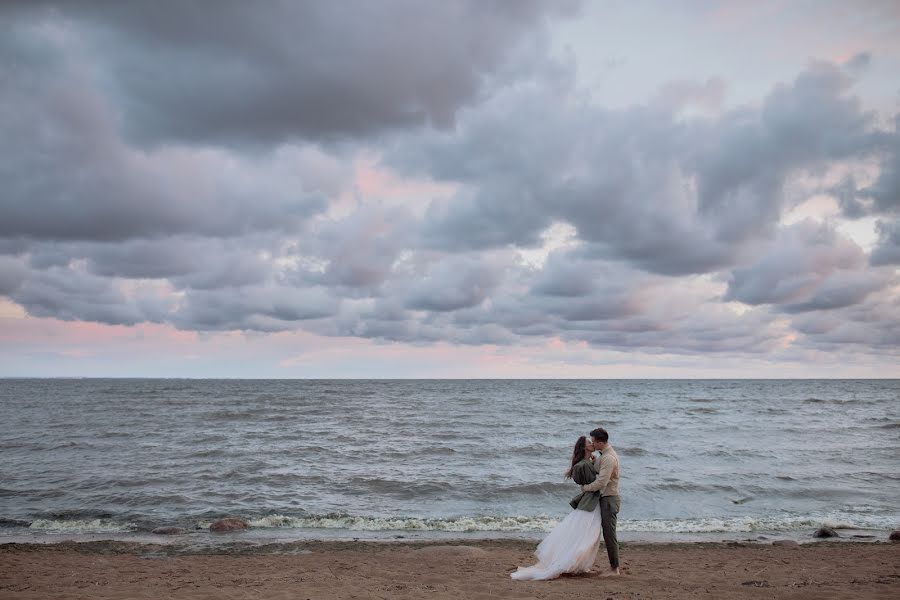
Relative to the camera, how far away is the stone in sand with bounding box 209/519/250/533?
1494cm

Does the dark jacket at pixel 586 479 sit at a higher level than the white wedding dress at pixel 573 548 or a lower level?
higher

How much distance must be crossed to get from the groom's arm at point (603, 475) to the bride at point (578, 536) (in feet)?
0.41

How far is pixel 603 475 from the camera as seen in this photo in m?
9.24

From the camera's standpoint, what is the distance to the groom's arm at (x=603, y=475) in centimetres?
920

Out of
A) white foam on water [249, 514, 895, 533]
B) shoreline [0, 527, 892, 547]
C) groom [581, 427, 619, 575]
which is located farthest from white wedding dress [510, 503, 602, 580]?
white foam on water [249, 514, 895, 533]

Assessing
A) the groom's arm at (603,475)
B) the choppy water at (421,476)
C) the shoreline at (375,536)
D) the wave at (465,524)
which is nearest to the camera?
the groom's arm at (603,475)

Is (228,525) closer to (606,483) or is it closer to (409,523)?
(409,523)

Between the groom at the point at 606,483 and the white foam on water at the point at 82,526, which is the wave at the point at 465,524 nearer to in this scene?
the white foam on water at the point at 82,526

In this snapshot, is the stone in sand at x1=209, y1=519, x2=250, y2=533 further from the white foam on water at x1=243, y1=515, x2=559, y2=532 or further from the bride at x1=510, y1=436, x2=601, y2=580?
the bride at x1=510, y1=436, x2=601, y2=580

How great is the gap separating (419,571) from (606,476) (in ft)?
14.0

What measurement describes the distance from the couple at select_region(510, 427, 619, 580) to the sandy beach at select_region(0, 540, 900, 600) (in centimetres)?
35

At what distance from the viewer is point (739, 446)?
29734 millimetres

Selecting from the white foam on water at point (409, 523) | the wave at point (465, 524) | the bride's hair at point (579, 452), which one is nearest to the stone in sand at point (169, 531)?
the wave at point (465, 524)

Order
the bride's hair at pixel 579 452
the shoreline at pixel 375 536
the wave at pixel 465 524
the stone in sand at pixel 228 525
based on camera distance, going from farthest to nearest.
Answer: the wave at pixel 465 524, the stone in sand at pixel 228 525, the shoreline at pixel 375 536, the bride's hair at pixel 579 452
